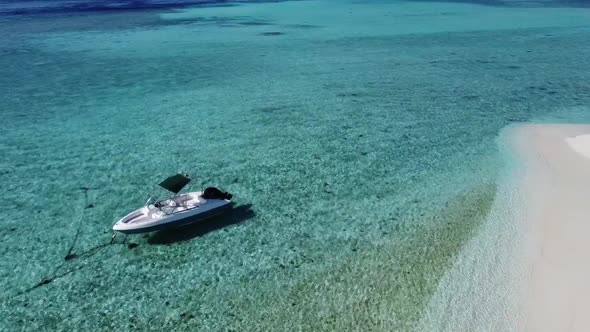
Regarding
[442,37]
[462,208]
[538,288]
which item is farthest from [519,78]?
[538,288]

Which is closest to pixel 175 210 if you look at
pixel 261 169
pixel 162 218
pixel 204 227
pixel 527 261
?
pixel 162 218

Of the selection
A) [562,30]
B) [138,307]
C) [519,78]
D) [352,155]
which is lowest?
[138,307]

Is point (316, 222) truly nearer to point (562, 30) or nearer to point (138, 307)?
point (138, 307)

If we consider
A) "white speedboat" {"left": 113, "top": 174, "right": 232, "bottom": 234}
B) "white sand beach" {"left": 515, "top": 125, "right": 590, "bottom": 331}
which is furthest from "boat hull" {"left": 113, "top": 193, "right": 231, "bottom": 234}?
"white sand beach" {"left": 515, "top": 125, "right": 590, "bottom": 331}

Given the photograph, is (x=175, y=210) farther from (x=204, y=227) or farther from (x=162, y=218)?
(x=204, y=227)

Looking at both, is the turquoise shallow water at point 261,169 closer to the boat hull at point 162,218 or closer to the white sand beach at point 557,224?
the boat hull at point 162,218

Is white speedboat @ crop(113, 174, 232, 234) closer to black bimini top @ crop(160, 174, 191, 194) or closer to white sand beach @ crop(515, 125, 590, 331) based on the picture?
black bimini top @ crop(160, 174, 191, 194)

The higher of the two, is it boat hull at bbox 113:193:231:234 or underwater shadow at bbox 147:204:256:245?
boat hull at bbox 113:193:231:234

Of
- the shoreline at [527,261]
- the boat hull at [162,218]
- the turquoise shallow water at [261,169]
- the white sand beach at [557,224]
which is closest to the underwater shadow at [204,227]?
the turquoise shallow water at [261,169]
